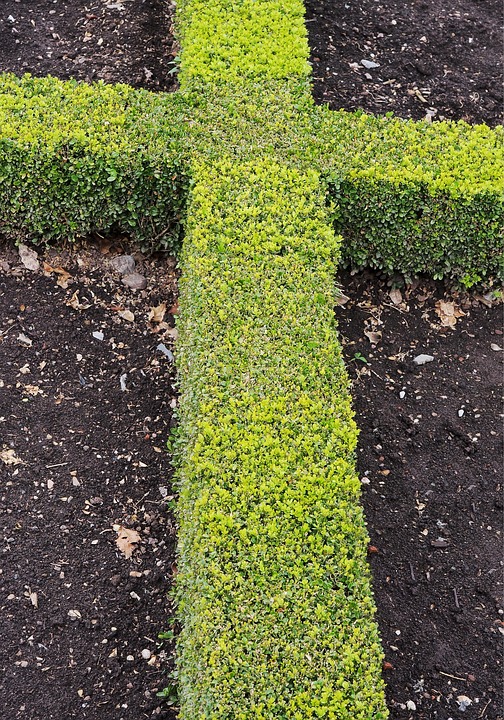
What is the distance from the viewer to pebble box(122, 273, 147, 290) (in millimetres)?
5266

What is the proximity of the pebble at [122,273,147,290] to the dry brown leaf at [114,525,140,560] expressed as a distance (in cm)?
180

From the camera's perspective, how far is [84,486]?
14.3 feet

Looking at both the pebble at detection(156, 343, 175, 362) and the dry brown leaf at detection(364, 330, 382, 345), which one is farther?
the dry brown leaf at detection(364, 330, 382, 345)

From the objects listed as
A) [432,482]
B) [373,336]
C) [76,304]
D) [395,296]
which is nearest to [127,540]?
[76,304]

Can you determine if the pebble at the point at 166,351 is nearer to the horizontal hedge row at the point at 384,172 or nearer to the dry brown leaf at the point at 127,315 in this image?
the dry brown leaf at the point at 127,315

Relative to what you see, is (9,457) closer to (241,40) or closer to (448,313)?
(448,313)

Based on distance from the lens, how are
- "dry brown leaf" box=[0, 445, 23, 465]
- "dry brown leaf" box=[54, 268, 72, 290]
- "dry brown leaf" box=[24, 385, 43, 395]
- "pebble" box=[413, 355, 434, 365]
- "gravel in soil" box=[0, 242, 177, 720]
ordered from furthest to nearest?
"dry brown leaf" box=[54, 268, 72, 290] < "pebble" box=[413, 355, 434, 365] < "dry brown leaf" box=[24, 385, 43, 395] < "dry brown leaf" box=[0, 445, 23, 465] < "gravel in soil" box=[0, 242, 177, 720]

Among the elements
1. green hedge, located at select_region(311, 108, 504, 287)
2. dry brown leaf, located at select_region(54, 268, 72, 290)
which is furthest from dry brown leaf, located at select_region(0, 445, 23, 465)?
green hedge, located at select_region(311, 108, 504, 287)

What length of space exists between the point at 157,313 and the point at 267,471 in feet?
6.02

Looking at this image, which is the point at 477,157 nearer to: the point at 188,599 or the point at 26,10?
the point at 188,599

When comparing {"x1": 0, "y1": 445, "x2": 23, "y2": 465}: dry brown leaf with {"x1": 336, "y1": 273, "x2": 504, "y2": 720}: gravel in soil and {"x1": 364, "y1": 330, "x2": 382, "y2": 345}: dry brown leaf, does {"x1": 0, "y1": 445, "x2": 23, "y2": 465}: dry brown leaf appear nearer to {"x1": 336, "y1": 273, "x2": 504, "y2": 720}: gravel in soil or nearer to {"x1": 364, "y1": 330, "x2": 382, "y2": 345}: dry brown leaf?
{"x1": 336, "y1": 273, "x2": 504, "y2": 720}: gravel in soil

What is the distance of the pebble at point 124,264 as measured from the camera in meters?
5.32

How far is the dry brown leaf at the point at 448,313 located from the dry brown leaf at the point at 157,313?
1974 millimetres

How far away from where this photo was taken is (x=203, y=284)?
175 inches
